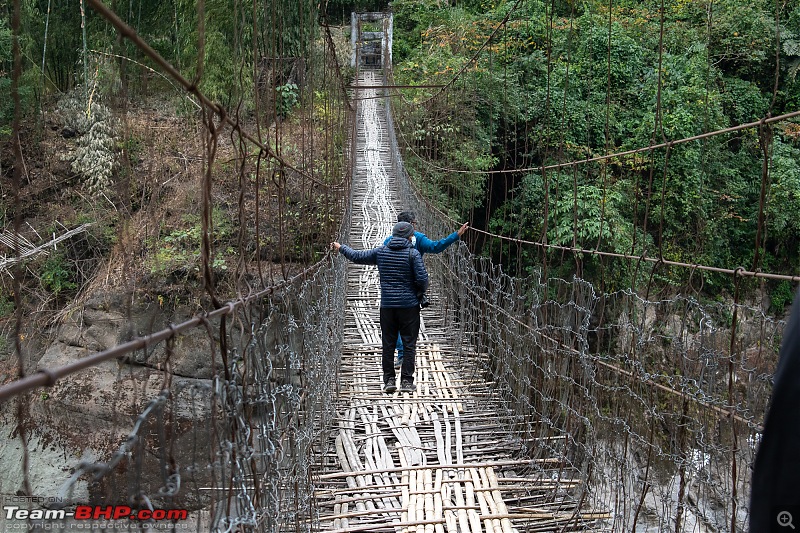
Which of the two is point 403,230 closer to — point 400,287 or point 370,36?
point 400,287

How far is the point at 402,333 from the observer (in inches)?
111

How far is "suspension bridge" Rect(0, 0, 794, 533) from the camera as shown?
0.94 m

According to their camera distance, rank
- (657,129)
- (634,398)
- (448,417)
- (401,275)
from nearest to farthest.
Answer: (634,398) → (448,417) → (401,275) → (657,129)

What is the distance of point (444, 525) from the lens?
1.84 m

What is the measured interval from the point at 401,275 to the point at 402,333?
278 mm

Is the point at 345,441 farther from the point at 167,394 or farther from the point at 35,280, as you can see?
the point at 35,280

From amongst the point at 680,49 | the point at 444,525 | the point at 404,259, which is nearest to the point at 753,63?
the point at 680,49

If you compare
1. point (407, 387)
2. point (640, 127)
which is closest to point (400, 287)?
point (407, 387)

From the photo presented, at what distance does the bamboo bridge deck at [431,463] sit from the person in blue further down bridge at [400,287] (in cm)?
22

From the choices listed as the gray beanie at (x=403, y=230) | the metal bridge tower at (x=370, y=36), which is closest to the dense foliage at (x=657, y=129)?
the gray beanie at (x=403, y=230)

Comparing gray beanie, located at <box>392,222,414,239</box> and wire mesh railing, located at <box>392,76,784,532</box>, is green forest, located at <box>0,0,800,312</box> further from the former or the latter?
wire mesh railing, located at <box>392,76,784,532</box>

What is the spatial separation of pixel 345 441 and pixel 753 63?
21.5 feet

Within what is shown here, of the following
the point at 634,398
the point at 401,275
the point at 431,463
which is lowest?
the point at 431,463

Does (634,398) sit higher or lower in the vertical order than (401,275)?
lower
